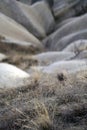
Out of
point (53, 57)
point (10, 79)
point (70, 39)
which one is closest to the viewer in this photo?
point (10, 79)

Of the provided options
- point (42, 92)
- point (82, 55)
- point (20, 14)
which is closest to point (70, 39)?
point (20, 14)

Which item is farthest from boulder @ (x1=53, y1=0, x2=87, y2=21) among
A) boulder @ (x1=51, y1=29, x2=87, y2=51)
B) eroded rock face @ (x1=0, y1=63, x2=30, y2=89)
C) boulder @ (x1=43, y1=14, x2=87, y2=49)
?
eroded rock face @ (x1=0, y1=63, x2=30, y2=89)

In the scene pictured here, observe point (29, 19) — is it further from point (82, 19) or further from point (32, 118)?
point (32, 118)

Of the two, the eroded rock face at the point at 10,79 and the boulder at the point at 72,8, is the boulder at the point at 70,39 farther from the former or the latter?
the eroded rock face at the point at 10,79

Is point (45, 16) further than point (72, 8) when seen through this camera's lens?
No

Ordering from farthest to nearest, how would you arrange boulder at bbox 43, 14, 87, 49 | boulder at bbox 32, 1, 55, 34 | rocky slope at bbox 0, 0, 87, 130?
boulder at bbox 32, 1, 55, 34, boulder at bbox 43, 14, 87, 49, rocky slope at bbox 0, 0, 87, 130

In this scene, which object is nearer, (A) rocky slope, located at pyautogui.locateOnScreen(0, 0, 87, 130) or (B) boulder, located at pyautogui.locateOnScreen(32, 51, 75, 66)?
(A) rocky slope, located at pyautogui.locateOnScreen(0, 0, 87, 130)

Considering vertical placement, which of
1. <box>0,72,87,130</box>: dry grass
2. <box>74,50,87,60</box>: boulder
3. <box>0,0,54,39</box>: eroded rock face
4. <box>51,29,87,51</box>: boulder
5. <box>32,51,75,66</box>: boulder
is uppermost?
<box>0,0,54,39</box>: eroded rock face

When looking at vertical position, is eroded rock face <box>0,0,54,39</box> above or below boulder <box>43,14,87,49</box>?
above

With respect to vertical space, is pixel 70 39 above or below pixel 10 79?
above

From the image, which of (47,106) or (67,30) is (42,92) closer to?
(47,106)

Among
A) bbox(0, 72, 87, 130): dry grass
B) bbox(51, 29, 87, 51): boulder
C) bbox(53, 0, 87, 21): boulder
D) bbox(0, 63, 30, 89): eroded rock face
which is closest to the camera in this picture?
bbox(0, 72, 87, 130): dry grass

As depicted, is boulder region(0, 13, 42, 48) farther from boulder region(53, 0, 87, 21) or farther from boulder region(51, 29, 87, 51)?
boulder region(53, 0, 87, 21)
